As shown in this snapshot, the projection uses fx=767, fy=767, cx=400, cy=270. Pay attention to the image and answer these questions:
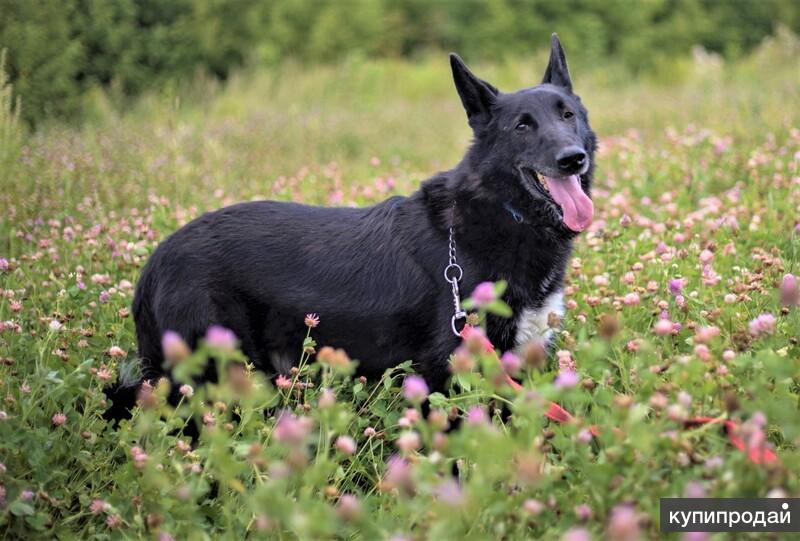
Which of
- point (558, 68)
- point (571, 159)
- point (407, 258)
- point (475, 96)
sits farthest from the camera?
point (558, 68)

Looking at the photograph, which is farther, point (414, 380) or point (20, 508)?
point (20, 508)

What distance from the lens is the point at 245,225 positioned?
3.28m

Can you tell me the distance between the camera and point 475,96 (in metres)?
3.21

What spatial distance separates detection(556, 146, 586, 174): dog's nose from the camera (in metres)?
2.93

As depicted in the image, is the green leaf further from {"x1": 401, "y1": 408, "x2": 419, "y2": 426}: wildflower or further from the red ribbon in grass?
the red ribbon in grass

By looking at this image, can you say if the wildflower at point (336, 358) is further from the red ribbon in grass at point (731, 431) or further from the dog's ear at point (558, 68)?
the dog's ear at point (558, 68)

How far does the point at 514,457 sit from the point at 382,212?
159 cm

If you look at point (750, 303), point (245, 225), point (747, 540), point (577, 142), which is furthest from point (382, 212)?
point (747, 540)

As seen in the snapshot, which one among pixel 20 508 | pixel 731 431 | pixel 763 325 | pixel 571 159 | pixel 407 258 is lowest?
pixel 20 508

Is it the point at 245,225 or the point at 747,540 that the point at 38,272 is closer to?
the point at 245,225

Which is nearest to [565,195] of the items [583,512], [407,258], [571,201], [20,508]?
[571,201]

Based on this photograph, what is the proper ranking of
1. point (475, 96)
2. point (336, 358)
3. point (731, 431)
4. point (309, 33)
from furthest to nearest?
point (309, 33) → point (475, 96) → point (731, 431) → point (336, 358)

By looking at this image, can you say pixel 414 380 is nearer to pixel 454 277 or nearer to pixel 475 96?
pixel 454 277

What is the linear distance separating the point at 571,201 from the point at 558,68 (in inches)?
30.7
